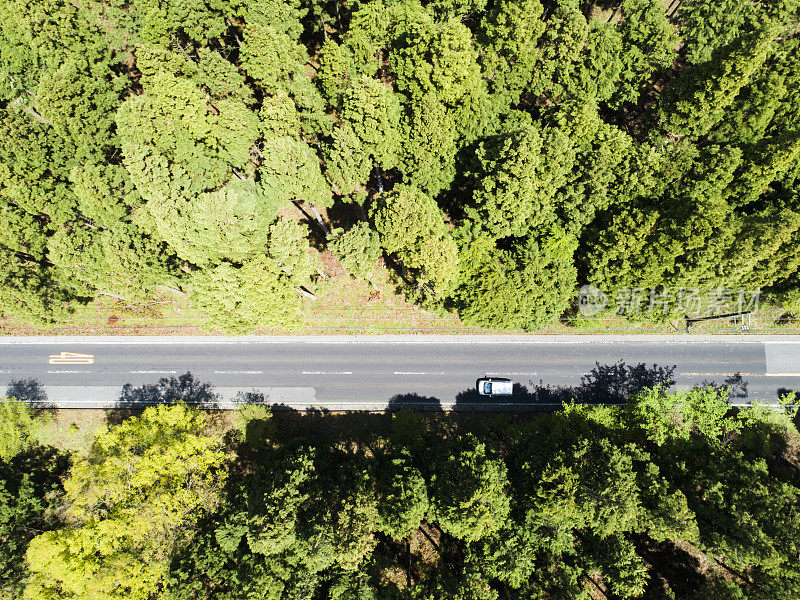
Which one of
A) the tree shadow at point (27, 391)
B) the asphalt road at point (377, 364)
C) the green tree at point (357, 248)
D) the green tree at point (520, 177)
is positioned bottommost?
the tree shadow at point (27, 391)

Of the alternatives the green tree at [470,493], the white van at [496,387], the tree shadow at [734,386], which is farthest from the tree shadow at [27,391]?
the tree shadow at [734,386]

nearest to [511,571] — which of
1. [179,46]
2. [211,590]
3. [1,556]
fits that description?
[211,590]

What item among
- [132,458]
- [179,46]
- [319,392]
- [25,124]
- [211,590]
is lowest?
[211,590]

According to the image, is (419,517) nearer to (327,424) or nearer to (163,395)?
(327,424)

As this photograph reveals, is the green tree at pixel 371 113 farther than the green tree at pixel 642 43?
No

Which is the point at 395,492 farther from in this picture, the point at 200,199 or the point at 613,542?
the point at 200,199

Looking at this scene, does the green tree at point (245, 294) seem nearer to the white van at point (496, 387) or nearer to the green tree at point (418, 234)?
the green tree at point (418, 234)
